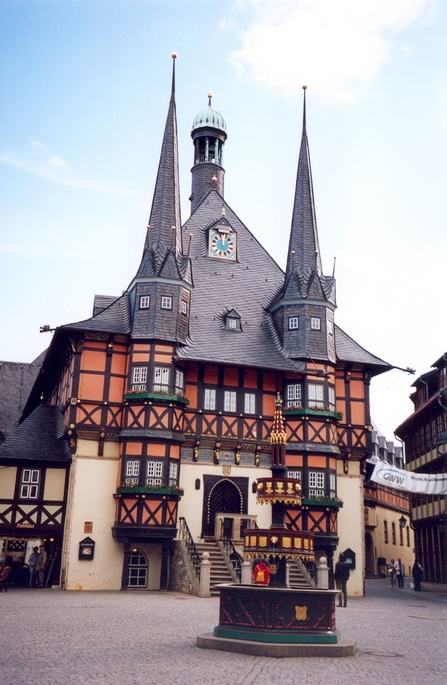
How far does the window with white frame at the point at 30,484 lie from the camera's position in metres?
35.7

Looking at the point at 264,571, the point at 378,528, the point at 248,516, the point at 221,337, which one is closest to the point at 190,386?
the point at 221,337

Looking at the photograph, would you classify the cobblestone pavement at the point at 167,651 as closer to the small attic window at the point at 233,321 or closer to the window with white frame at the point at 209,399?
the window with white frame at the point at 209,399

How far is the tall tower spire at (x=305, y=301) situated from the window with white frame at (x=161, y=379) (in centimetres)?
648

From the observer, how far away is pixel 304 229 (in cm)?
4191

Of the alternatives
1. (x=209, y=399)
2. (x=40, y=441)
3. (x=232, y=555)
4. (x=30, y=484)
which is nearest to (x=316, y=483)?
(x=232, y=555)

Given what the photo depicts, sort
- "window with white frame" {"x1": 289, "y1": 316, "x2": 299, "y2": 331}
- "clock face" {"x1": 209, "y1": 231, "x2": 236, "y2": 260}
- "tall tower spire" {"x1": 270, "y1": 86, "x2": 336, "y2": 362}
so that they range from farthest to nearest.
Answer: "clock face" {"x1": 209, "y1": 231, "x2": 236, "y2": 260} < "window with white frame" {"x1": 289, "y1": 316, "x2": 299, "y2": 331} < "tall tower spire" {"x1": 270, "y1": 86, "x2": 336, "y2": 362}

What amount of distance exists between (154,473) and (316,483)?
7.61 metres

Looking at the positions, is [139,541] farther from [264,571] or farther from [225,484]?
[264,571]

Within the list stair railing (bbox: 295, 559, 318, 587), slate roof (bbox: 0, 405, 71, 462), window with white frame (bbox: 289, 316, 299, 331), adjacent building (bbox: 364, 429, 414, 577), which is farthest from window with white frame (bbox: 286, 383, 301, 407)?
adjacent building (bbox: 364, 429, 414, 577)

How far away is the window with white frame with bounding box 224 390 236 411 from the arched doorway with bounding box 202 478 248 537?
328 cm

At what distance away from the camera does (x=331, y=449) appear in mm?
37031

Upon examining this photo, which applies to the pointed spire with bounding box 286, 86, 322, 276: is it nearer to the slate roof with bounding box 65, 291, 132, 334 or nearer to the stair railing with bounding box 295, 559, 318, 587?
the slate roof with bounding box 65, 291, 132, 334

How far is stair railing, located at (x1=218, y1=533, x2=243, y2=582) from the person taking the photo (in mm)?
31578

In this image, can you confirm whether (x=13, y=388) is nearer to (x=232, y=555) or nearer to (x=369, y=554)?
(x=369, y=554)
